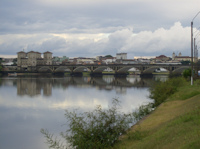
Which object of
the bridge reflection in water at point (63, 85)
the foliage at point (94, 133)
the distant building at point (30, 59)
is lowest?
the bridge reflection in water at point (63, 85)

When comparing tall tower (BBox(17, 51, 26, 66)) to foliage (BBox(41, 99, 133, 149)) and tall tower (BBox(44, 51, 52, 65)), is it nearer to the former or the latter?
tall tower (BBox(44, 51, 52, 65))

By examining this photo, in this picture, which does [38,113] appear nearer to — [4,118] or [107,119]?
Answer: [4,118]

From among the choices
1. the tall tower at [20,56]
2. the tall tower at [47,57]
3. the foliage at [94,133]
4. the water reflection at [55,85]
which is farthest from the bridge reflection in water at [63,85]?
the tall tower at [47,57]

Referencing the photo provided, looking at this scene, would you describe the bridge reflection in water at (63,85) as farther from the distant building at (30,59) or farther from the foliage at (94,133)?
Answer: the distant building at (30,59)

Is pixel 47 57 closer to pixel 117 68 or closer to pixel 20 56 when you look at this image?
pixel 20 56

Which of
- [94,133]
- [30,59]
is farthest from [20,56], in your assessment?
[94,133]

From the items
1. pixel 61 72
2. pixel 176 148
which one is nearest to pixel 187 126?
pixel 176 148

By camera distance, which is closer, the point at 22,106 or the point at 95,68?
the point at 22,106

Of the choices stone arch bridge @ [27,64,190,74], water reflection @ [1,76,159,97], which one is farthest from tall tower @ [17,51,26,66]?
water reflection @ [1,76,159,97]

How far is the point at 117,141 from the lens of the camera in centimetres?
1370

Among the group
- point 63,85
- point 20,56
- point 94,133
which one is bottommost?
point 63,85

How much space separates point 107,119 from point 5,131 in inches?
479

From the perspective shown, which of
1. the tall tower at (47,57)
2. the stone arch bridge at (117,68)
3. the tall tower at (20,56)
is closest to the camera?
the stone arch bridge at (117,68)

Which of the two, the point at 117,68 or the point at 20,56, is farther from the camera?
the point at 20,56
